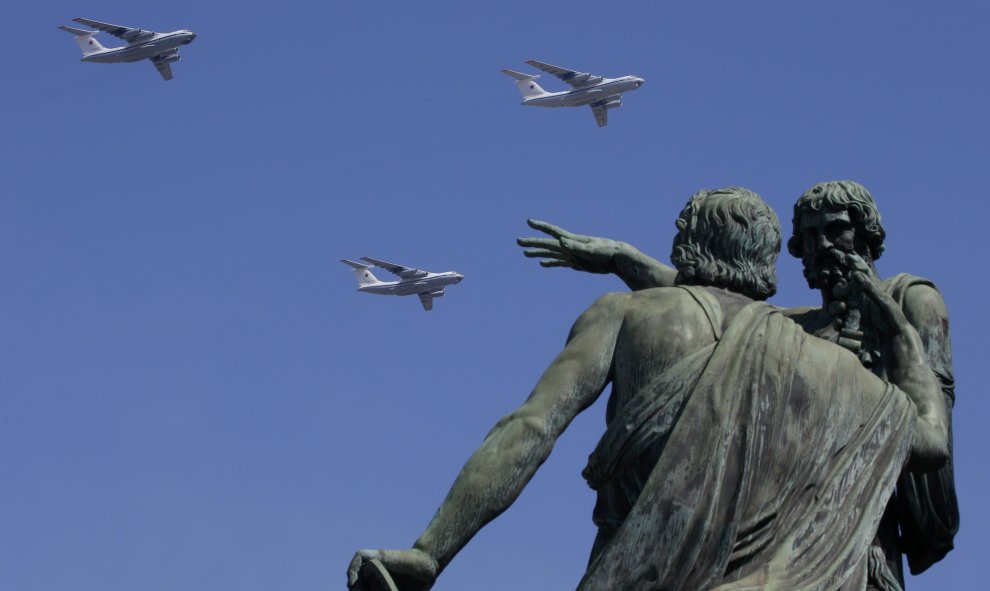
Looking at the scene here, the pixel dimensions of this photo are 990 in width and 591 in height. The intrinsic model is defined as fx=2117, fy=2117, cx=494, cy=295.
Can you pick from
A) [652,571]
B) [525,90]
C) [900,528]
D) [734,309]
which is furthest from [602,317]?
[525,90]

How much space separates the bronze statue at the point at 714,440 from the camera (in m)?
10.6

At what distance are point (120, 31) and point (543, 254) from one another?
10743 centimetres

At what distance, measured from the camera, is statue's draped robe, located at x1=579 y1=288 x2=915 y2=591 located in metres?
10.6

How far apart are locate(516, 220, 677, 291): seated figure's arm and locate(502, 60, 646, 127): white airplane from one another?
358 ft

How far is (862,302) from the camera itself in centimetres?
1209

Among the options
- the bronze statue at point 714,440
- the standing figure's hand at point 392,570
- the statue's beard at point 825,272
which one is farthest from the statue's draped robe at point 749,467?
the statue's beard at point 825,272

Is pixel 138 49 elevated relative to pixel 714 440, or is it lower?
lower

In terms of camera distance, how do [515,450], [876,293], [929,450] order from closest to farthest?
[515,450] < [929,450] < [876,293]

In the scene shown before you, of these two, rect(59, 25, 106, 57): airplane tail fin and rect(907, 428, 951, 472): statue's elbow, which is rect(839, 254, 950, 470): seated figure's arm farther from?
rect(59, 25, 106, 57): airplane tail fin

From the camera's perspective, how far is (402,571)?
10648mm

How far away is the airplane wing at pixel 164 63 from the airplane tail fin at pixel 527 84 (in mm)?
22993

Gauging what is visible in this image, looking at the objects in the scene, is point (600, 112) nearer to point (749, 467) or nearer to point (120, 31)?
point (120, 31)

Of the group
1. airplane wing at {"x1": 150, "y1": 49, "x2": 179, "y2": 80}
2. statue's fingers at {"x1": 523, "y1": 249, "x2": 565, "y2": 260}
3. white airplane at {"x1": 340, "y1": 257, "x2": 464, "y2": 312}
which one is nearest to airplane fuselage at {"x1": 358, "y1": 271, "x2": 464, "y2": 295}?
white airplane at {"x1": 340, "y1": 257, "x2": 464, "y2": 312}

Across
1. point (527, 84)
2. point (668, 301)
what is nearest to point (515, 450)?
point (668, 301)
